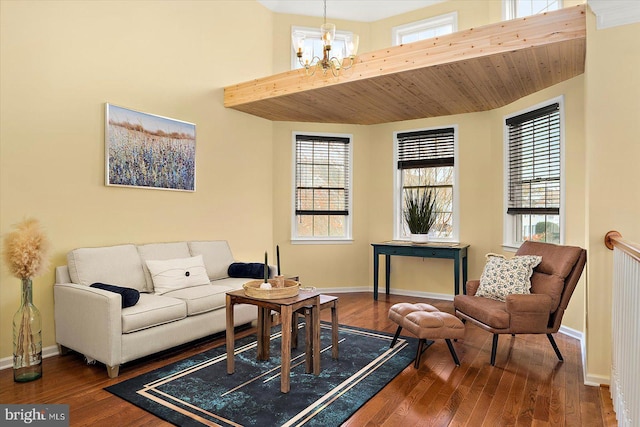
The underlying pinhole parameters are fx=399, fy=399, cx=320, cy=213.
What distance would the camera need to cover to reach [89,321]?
306 cm

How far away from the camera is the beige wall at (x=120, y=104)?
3.24 meters

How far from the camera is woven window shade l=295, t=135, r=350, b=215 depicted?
6020 millimetres

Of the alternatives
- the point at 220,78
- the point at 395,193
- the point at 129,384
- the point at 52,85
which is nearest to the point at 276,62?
the point at 220,78

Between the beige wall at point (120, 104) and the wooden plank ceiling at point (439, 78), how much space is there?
60 cm

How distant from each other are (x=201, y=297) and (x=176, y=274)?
0.45 meters

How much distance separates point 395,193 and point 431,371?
10.9ft

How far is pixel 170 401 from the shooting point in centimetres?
257

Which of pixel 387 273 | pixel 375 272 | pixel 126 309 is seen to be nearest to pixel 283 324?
pixel 126 309

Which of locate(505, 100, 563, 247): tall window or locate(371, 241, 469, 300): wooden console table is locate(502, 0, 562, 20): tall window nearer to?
locate(505, 100, 563, 247): tall window

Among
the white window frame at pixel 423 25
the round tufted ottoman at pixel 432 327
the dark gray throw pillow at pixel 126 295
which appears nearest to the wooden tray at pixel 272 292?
the dark gray throw pillow at pixel 126 295

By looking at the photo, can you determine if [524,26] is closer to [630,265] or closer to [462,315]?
[630,265]

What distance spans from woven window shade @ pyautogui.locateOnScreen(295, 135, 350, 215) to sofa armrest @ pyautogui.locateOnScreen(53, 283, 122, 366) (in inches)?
130

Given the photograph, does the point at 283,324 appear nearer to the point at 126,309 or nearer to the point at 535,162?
the point at 126,309

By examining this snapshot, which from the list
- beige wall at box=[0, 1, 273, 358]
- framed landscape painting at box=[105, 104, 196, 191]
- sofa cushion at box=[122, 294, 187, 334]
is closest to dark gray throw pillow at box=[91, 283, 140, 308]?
sofa cushion at box=[122, 294, 187, 334]
